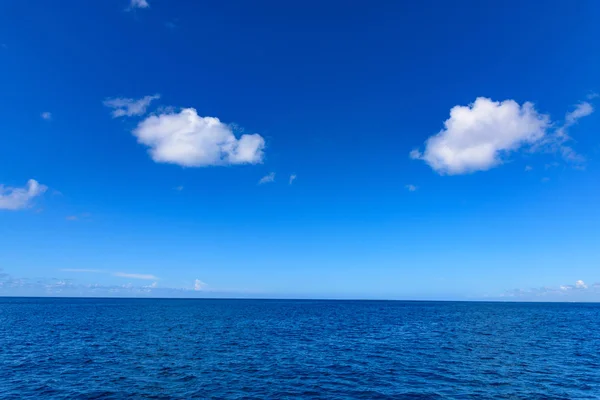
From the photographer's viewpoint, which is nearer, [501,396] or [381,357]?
[501,396]

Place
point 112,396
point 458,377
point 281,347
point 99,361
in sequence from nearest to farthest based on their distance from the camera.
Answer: point 112,396
point 458,377
point 99,361
point 281,347

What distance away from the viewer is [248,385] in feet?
104

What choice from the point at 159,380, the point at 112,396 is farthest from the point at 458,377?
the point at 112,396

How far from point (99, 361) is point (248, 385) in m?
21.2

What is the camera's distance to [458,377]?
35000 millimetres

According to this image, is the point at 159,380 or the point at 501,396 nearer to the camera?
the point at 501,396

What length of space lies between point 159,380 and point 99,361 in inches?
510

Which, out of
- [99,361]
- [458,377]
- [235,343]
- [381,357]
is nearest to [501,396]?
[458,377]

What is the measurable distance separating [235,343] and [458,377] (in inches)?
1343

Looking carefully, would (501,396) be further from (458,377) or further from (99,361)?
(99,361)

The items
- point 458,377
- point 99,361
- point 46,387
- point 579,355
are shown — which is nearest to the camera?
point 46,387

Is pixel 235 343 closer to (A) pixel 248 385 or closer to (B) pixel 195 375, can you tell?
(B) pixel 195 375

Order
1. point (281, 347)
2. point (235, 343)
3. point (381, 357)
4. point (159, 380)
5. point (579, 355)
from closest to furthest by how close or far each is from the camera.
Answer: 1. point (159, 380)
2. point (381, 357)
3. point (579, 355)
4. point (281, 347)
5. point (235, 343)

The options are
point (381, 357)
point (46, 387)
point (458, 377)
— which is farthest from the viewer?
point (381, 357)
